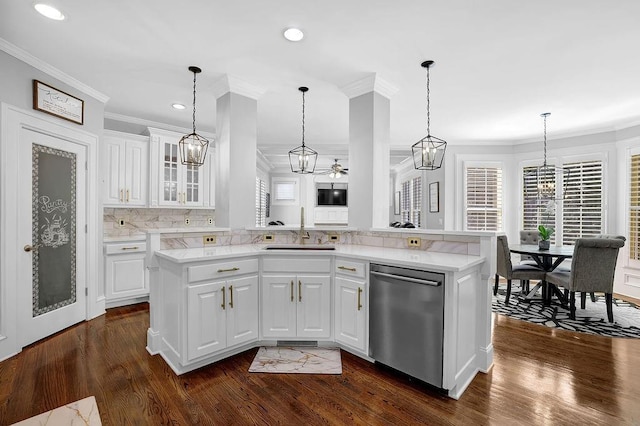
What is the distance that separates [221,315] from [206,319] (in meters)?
0.12

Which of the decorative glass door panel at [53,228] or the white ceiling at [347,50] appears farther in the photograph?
the decorative glass door panel at [53,228]

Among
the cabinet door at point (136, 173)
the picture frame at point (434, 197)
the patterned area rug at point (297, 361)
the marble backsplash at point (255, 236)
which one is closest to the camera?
the patterned area rug at point (297, 361)

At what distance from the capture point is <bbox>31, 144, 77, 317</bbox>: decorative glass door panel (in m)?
2.93

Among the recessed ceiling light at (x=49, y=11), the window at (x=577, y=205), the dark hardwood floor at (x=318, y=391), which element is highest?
the recessed ceiling light at (x=49, y=11)

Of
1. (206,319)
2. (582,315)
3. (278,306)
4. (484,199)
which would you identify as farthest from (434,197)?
(206,319)

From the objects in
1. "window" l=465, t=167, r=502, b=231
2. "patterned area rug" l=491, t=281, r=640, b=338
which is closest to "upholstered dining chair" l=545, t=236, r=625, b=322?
"patterned area rug" l=491, t=281, r=640, b=338

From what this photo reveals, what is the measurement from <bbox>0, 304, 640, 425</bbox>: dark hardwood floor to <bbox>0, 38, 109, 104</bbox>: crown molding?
2.67m

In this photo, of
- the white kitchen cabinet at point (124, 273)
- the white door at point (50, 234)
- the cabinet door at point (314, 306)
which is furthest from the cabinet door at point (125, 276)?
the cabinet door at point (314, 306)

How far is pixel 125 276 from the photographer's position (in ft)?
13.0

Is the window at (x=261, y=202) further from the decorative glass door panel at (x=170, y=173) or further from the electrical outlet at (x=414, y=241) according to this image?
the electrical outlet at (x=414, y=241)

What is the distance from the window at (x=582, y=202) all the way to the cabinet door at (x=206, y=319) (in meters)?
6.20

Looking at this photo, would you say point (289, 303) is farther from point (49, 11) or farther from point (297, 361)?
point (49, 11)

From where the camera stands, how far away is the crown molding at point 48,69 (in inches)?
103

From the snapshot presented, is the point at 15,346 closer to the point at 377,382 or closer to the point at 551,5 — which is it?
the point at 377,382
